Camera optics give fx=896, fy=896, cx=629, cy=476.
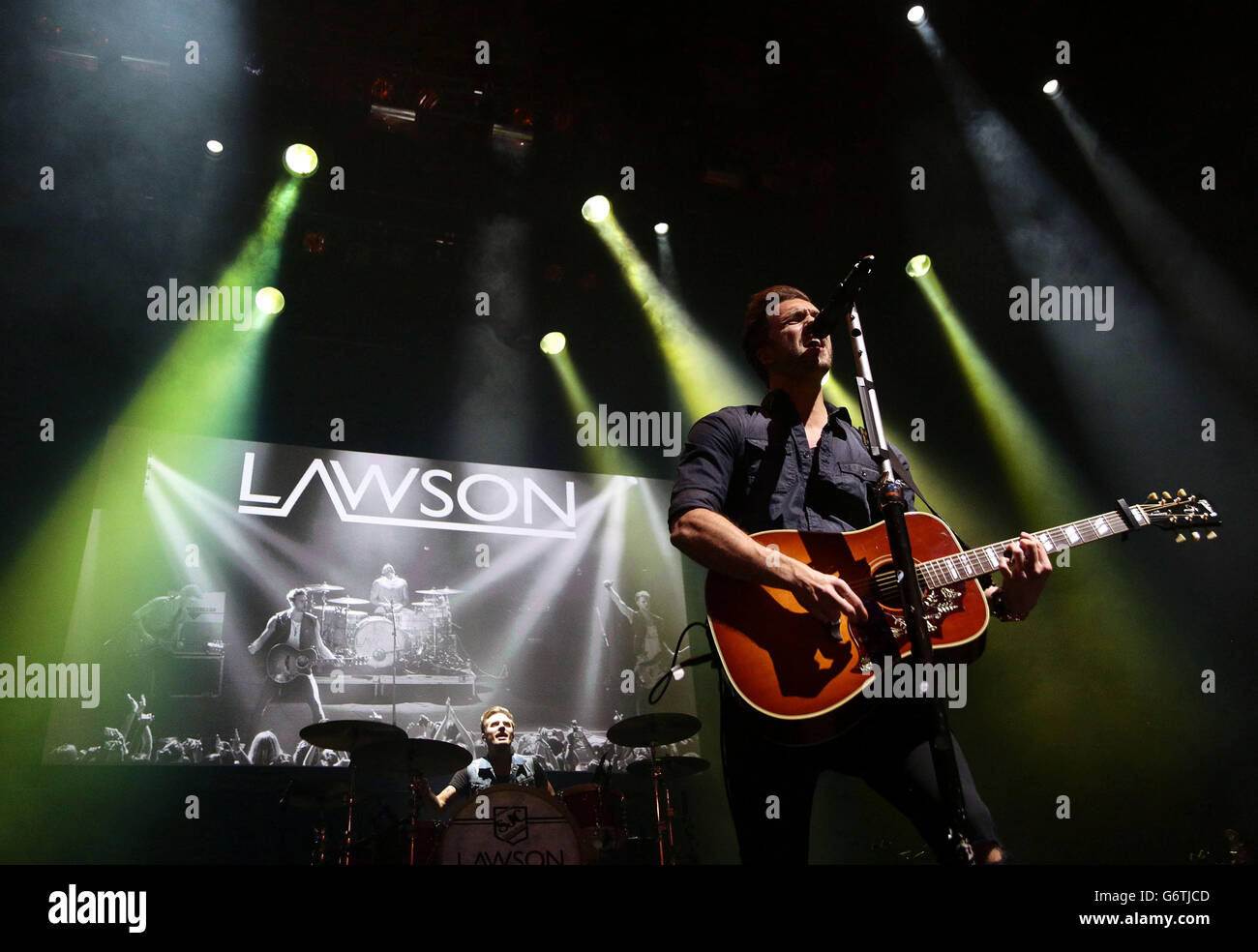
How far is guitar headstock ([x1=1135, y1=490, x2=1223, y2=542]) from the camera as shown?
3164 mm

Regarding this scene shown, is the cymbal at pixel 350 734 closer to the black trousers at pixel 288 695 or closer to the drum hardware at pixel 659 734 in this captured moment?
the black trousers at pixel 288 695

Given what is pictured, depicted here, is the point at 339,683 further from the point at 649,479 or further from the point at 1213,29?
the point at 1213,29

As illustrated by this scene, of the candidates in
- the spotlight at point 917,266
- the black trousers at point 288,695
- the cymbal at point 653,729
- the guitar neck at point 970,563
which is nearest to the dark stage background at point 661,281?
the spotlight at point 917,266

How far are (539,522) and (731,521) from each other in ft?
14.8

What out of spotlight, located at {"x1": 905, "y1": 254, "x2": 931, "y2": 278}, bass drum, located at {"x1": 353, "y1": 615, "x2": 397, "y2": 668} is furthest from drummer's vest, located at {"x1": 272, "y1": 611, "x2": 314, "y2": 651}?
spotlight, located at {"x1": 905, "y1": 254, "x2": 931, "y2": 278}

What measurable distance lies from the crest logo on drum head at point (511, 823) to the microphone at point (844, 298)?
3137 mm

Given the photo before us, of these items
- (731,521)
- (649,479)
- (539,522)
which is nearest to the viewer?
(731,521)

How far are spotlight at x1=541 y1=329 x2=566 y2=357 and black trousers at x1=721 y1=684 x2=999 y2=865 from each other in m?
5.53

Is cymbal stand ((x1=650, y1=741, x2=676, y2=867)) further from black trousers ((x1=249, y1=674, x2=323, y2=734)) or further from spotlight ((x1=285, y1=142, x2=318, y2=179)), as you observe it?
spotlight ((x1=285, y1=142, x2=318, y2=179))

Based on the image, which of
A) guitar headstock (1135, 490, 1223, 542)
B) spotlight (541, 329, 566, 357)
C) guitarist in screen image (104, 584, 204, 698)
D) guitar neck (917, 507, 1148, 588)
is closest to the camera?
guitar neck (917, 507, 1148, 588)

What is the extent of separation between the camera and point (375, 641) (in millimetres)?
6285

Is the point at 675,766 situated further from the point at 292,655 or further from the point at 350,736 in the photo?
the point at 292,655

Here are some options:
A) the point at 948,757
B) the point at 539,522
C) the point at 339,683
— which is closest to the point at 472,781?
the point at 339,683
